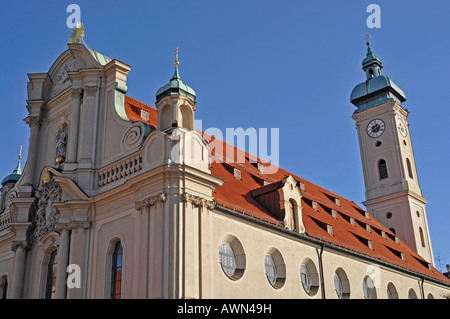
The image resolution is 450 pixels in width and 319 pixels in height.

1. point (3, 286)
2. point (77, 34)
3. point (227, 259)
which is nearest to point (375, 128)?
point (77, 34)

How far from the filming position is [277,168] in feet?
127

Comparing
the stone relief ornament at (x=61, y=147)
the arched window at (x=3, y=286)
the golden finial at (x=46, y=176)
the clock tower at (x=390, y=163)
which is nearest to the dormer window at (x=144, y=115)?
the stone relief ornament at (x=61, y=147)

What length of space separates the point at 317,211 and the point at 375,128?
17.1m

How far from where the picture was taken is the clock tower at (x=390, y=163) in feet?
151

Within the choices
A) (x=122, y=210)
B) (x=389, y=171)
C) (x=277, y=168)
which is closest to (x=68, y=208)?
(x=122, y=210)

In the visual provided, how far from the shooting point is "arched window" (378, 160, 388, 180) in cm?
4809

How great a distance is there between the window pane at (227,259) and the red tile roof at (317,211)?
5.63 feet

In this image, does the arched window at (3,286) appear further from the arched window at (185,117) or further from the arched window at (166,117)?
the arched window at (185,117)

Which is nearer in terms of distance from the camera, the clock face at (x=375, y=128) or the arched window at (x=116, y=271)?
the arched window at (x=116, y=271)

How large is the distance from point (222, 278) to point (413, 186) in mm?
28021

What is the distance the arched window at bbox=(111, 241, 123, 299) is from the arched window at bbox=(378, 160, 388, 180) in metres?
29.1

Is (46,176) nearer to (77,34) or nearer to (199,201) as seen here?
(77,34)
